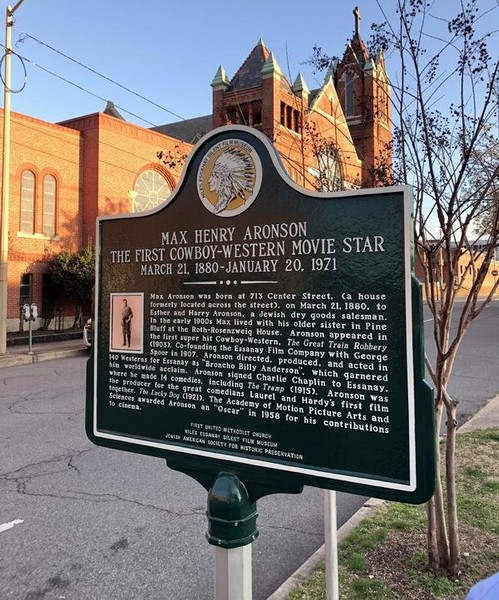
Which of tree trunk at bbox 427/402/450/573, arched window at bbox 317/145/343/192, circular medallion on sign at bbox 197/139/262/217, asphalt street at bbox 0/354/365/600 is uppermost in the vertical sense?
arched window at bbox 317/145/343/192

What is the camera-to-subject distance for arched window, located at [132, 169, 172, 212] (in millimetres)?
24594

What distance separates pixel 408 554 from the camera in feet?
10.9

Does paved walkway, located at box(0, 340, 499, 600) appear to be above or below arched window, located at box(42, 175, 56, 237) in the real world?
below

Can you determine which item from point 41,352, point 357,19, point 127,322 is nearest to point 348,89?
point 41,352

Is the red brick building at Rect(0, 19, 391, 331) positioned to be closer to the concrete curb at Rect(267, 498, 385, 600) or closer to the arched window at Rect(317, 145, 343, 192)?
the arched window at Rect(317, 145, 343, 192)

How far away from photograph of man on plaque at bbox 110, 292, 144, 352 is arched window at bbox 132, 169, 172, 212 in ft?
74.3

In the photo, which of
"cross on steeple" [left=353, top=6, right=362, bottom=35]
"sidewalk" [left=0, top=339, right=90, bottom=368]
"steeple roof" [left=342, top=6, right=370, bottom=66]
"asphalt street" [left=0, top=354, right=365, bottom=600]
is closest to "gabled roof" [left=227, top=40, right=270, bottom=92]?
"sidewalk" [left=0, top=339, right=90, bottom=368]

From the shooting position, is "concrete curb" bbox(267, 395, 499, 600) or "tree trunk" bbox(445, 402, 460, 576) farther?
"tree trunk" bbox(445, 402, 460, 576)

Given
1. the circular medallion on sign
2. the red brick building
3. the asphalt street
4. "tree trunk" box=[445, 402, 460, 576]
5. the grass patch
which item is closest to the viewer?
the circular medallion on sign

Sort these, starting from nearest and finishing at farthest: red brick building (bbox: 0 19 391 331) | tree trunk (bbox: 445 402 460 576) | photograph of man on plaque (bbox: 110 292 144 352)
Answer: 1. photograph of man on plaque (bbox: 110 292 144 352)
2. tree trunk (bbox: 445 402 460 576)
3. red brick building (bbox: 0 19 391 331)

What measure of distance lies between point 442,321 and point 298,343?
146cm

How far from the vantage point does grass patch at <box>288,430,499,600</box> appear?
292 cm

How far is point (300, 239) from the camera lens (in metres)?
2.09

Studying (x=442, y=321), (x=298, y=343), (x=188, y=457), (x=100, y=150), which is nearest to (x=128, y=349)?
(x=188, y=457)
